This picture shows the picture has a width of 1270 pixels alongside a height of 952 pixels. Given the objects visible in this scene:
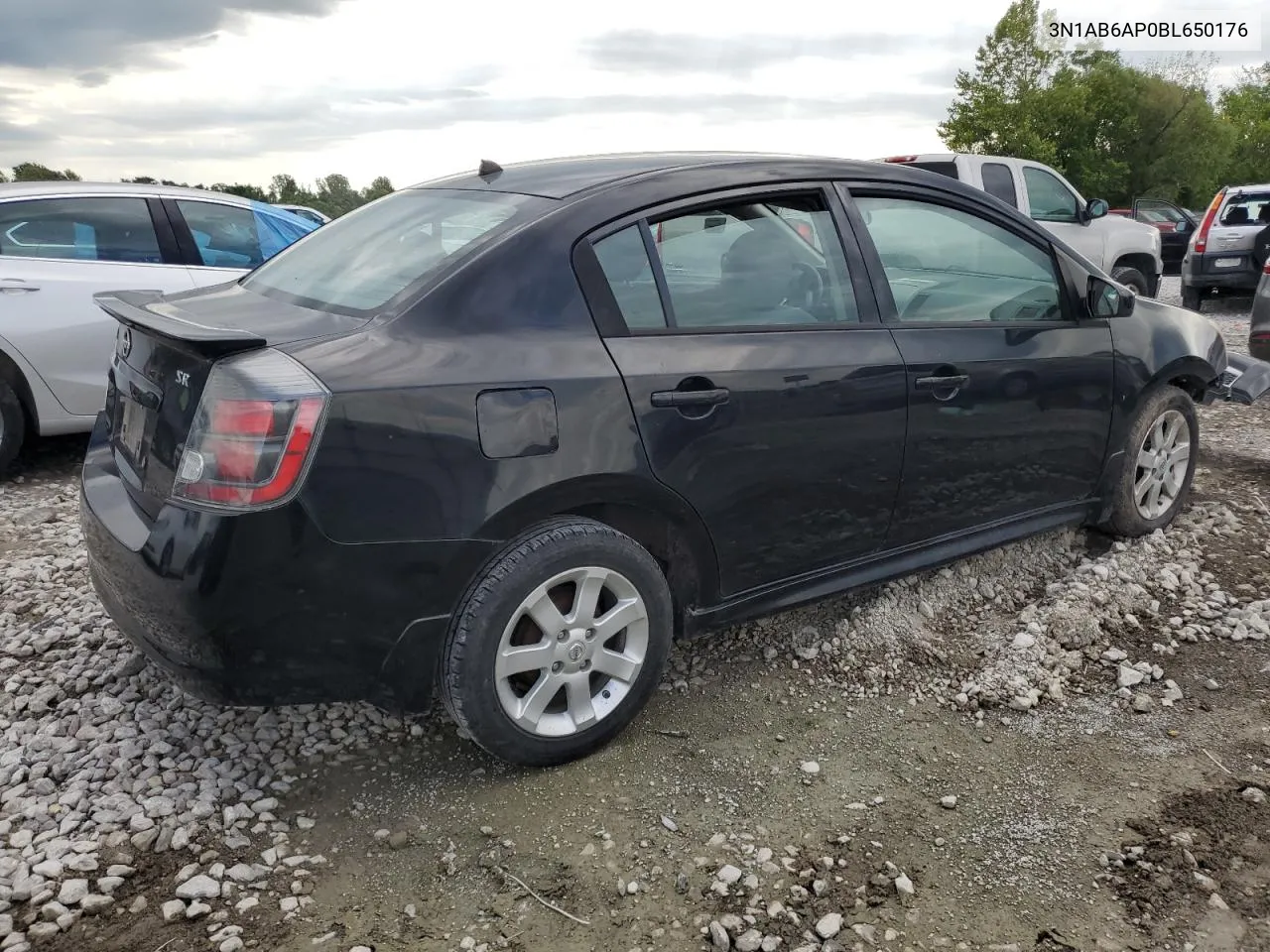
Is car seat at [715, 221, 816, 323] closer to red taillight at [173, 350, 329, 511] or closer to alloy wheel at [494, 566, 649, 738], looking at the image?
alloy wheel at [494, 566, 649, 738]

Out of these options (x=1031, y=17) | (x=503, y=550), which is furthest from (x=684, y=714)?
(x=1031, y=17)

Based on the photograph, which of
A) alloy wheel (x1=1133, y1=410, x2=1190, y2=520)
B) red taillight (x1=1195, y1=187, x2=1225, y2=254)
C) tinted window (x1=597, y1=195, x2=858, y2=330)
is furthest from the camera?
red taillight (x1=1195, y1=187, x2=1225, y2=254)

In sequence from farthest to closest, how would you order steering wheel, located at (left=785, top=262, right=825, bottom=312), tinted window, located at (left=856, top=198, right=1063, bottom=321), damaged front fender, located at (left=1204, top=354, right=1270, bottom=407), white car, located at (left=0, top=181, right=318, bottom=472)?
white car, located at (left=0, top=181, right=318, bottom=472), damaged front fender, located at (left=1204, top=354, right=1270, bottom=407), tinted window, located at (left=856, top=198, right=1063, bottom=321), steering wheel, located at (left=785, top=262, right=825, bottom=312)

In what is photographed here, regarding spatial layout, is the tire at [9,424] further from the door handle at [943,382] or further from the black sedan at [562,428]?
the door handle at [943,382]

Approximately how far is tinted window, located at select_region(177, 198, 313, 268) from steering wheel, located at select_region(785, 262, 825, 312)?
159 inches

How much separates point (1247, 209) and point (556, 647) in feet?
44.6

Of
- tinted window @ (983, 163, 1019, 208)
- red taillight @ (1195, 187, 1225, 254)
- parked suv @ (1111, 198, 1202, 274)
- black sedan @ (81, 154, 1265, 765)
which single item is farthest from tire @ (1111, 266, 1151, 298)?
parked suv @ (1111, 198, 1202, 274)

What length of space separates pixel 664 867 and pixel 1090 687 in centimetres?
170

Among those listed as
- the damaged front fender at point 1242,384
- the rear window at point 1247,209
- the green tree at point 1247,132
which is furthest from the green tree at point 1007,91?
the damaged front fender at point 1242,384

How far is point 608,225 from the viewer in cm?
291

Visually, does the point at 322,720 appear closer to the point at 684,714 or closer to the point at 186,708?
the point at 186,708

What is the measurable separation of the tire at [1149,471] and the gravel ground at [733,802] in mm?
491

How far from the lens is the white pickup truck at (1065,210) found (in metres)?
9.64

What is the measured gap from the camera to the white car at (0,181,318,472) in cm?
554
